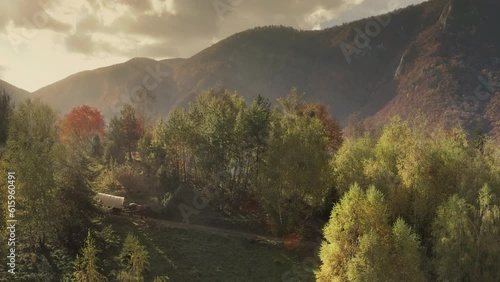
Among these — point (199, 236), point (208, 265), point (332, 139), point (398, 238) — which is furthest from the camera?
point (332, 139)

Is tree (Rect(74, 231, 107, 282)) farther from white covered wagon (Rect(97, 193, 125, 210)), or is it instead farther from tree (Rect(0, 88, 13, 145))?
tree (Rect(0, 88, 13, 145))

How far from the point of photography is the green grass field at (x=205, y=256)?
38312mm

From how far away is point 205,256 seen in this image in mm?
41156

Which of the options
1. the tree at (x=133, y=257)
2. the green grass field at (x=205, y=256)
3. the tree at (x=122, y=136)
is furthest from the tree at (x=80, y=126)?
the tree at (x=133, y=257)

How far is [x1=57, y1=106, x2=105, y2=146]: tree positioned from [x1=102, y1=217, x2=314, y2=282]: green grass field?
4059cm

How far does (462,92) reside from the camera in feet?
582

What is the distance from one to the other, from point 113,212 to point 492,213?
136ft

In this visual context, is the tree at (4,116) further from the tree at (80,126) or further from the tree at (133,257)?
the tree at (133,257)

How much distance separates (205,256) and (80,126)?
5853 cm

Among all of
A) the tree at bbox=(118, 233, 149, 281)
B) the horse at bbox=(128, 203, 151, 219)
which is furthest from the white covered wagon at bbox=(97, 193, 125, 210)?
the tree at bbox=(118, 233, 149, 281)

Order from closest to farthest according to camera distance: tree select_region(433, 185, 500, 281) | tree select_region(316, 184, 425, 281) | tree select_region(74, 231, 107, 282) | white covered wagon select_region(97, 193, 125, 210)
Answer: tree select_region(74, 231, 107, 282)
tree select_region(316, 184, 425, 281)
tree select_region(433, 185, 500, 281)
white covered wagon select_region(97, 193, 125, 210)

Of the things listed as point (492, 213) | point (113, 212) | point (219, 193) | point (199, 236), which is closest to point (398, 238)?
point (492, 213)

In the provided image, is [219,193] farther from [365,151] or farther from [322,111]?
[322,111]

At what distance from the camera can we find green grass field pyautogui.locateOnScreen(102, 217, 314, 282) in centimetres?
3831
